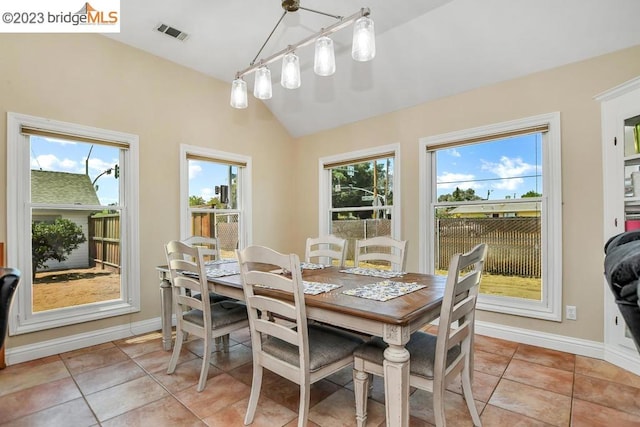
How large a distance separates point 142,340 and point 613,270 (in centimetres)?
343

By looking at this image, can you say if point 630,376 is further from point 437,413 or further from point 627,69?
point 627,69

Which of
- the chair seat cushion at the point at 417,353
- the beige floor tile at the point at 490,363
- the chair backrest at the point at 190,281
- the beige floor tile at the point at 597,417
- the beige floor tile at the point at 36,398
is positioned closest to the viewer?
the chair seat cushion at the point at 417,353

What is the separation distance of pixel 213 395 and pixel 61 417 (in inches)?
32.6

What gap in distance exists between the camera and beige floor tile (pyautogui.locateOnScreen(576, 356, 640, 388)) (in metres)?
2.15

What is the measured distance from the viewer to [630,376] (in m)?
2.19

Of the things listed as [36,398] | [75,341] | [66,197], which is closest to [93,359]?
[75,341]

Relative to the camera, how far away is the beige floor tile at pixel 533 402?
5.85ft

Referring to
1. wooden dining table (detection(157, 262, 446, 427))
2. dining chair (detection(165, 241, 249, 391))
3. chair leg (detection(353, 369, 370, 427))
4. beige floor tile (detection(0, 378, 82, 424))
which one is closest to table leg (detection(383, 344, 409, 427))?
wooden dining table (detection(157, 262, 446, 427))

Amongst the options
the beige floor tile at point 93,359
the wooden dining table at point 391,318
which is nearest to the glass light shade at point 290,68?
the wooden dining table at point 391,318

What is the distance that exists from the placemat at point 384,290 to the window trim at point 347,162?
5.59 ft

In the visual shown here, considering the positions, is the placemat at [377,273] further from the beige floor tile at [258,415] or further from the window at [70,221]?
the window at [70,221]

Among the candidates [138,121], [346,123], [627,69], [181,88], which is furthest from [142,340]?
[627,69]

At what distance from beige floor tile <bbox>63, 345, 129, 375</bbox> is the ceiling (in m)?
2.87

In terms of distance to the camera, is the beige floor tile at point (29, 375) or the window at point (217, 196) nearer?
the beige floor tile at point (29, 375)
